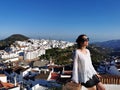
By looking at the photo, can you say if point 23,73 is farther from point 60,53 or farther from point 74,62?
point 74,62

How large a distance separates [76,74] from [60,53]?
83.1 metres

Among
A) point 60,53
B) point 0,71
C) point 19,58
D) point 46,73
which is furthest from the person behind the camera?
point 19,58

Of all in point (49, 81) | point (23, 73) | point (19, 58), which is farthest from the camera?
point (19, 58)

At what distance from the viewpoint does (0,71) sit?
59500mm

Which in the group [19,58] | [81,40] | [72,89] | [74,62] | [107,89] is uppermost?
[81,40]

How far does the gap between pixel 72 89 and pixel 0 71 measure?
5609cm

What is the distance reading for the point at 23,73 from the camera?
50812mm

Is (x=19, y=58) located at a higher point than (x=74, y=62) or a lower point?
lower

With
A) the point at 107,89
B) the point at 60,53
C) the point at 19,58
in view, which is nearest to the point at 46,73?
the point at 107,89

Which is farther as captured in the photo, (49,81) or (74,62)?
(49,81)

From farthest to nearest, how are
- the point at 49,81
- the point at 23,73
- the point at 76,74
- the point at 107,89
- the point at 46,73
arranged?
the point at 23,73, the point at 46,73, the point at 49,81, the point at 107,89, the point at 76,74

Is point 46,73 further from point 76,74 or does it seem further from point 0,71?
point 76,74

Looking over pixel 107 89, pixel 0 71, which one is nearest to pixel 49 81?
pixel 0 71

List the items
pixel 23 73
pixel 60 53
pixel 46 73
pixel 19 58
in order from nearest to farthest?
pixel 46 73 < pixel 23 73 < pixel 60 53 < pixel 19 58
